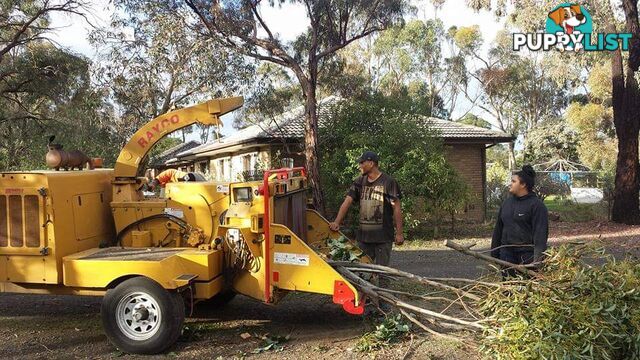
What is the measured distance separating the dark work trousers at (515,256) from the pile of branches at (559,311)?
0.87ft

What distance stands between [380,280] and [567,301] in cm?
235

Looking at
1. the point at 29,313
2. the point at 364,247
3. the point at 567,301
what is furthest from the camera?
the point at 29,313

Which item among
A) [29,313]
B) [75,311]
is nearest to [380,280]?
[75,311]

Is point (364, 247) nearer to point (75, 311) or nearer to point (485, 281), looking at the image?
point (485, 281)

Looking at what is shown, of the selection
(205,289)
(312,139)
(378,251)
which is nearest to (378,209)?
(378,251)

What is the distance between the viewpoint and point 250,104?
15.8 m

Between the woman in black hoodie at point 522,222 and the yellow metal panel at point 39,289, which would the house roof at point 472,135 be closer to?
the woman in black hoodie at point 522,222

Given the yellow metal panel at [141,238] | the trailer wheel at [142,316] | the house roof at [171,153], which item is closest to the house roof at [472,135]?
the yellow metal panel at [141,238]

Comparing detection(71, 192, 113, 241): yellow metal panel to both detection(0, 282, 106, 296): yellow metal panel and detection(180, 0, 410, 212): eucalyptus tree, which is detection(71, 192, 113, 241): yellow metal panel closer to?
detection(0, 282, 106, 296): yellow metal panel

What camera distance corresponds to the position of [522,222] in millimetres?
5211

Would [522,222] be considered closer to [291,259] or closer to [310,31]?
[291,259]

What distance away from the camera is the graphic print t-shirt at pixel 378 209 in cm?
607

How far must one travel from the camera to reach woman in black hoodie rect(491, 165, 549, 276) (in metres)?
5.07

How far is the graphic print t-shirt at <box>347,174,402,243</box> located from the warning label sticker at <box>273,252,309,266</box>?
1.21 m
